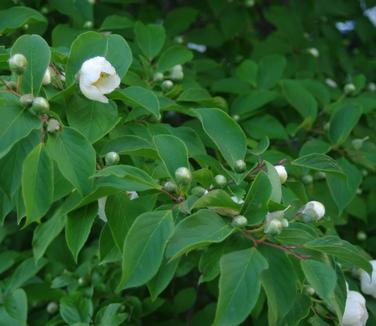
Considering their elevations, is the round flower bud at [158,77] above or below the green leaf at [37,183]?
below

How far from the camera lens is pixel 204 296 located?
9.65ft

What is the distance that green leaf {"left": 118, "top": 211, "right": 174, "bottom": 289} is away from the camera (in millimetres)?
1485

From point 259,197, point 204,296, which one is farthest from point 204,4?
point 259,197

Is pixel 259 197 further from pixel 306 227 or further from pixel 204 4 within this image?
pixel 204 4

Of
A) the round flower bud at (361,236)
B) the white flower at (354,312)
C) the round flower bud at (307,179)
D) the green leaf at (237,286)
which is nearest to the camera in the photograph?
the green leaf at (237,286)

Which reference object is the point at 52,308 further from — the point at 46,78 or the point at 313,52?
the point at 313,52

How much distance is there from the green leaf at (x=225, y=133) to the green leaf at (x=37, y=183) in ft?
1.45

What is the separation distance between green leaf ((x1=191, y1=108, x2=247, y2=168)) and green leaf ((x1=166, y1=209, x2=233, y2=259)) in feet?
1.05

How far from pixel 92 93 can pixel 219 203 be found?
0.43 meters

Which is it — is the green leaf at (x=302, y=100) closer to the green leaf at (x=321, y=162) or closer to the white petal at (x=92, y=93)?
the green leaf at (x=321, y=162)

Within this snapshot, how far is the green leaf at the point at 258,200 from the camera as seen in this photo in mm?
1550

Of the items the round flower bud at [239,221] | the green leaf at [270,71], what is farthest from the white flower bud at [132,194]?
the green leaf at [270,71]

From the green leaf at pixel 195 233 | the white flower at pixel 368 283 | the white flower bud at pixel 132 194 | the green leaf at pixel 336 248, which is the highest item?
the green leaf at pixel 195 233

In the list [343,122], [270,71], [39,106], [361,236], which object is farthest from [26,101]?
[361,236]
